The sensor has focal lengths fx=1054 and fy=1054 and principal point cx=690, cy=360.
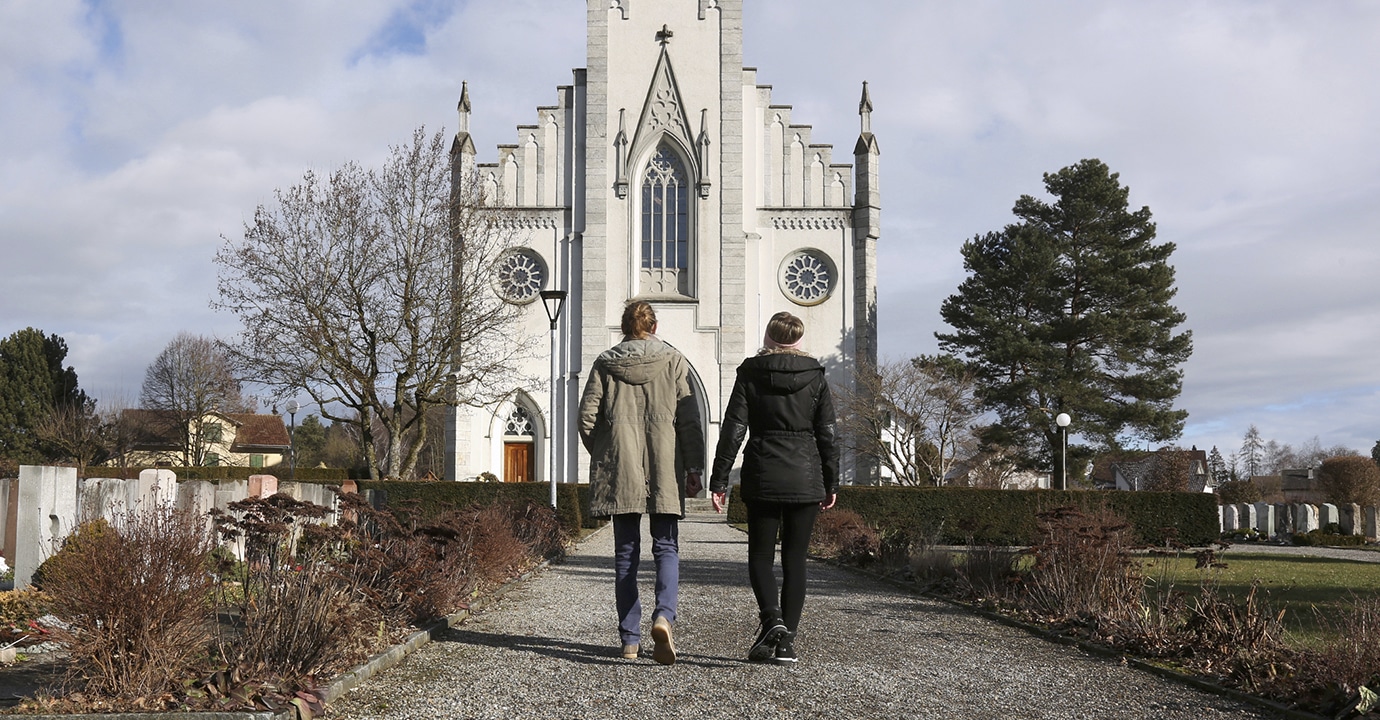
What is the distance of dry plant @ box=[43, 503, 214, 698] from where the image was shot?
14.9ft

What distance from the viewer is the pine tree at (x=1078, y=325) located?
35.1 metres

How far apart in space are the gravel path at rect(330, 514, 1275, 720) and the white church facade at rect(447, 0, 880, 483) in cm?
2588

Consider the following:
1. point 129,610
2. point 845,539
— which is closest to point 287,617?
point 129,610

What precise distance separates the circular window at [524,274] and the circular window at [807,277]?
809cm

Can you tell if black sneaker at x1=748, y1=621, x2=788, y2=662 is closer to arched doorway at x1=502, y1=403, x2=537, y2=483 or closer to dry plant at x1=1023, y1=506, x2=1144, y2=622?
dry plant at x1=1023, y1=506, x2=1144, y2=622

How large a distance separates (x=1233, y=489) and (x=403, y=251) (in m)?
30.6

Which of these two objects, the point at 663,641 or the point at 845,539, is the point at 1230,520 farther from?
the point at 663,641

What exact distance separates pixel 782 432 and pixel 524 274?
2969 centimetres

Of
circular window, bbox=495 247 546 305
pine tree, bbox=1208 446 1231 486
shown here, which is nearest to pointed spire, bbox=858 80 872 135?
circular window, bbox=495 247 546 305

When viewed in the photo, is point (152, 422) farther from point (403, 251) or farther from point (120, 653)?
point (120, 653)

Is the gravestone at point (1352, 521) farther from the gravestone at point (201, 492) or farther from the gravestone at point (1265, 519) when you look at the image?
the gravestone at point (201, 492)

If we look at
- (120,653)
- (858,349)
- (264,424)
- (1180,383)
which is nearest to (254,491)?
(120,653)

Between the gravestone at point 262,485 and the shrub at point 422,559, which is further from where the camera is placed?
the gravestone at point 262,485

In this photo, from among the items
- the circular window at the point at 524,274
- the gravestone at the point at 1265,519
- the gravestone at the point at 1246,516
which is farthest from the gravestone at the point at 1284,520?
the circular window at the point at 524,274
